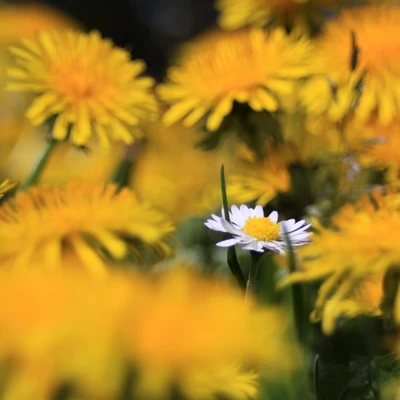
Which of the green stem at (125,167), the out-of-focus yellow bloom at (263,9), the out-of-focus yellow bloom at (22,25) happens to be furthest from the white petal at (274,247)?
→ the out-of-focus yellow bloom at (22,25)

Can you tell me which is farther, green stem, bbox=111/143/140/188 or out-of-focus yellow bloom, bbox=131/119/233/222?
out-of-focus yellow bloom, bbox=131/119/233/222

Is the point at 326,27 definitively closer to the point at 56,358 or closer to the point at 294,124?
the point at 294,124

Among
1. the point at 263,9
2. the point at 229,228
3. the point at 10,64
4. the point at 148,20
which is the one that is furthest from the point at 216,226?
the point at 148,20

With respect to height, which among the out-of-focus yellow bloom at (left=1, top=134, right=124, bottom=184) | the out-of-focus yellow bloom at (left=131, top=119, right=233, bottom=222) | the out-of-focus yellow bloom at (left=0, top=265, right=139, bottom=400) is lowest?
the out-of-focus yellow bloom at (left=131, top=119, right=233, bottom=222)

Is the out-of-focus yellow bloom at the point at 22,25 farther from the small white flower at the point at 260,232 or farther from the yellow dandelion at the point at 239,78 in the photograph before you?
the small white flower at the point at 260,232

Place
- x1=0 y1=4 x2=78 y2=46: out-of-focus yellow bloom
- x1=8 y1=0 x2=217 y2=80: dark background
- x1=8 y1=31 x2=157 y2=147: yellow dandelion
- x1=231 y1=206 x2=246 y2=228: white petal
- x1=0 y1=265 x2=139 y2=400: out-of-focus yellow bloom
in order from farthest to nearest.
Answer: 1. x1=8 y1=0 x2=217 y2=80: dark background
2. x1=0 y1=4 x2=78 y2=46: out-of-focus yellow bloom
3. x1=8 y1=31 x2=157 y2=147: yellow dandelion
4. x1=231 y1=206 x2=246 y2=228: white petal
5. x1=0 y1=265 x2=139 y2=400: out-of-focus yellow bloom

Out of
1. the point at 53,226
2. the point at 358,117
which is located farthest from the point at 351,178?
the point at 53,226

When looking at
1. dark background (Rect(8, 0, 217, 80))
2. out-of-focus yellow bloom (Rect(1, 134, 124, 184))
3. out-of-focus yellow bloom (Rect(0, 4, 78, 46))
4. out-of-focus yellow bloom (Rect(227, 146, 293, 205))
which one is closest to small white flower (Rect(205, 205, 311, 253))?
out-of-focus yellow bloom (Rect(227, 146, 293, 205))

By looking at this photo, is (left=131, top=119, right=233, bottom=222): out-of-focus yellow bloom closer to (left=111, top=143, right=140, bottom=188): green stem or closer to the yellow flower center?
(left=111, top=143, right=140, bottom=188): green stem
